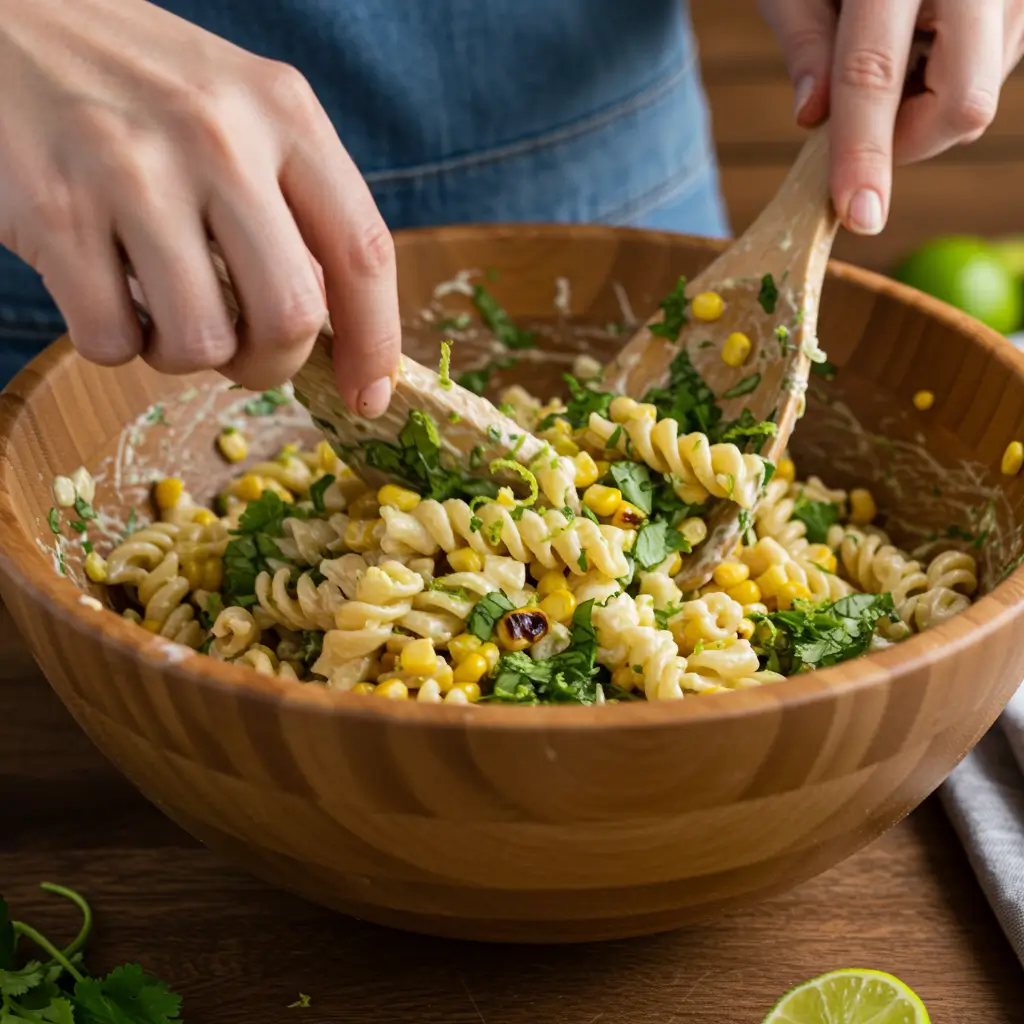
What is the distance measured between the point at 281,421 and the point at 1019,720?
3.80 ft

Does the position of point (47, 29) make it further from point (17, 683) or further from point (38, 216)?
point (17, 683)

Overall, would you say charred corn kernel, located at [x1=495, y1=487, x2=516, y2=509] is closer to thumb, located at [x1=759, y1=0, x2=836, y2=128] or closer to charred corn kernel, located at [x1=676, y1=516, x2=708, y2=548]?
charred corn kernel, located at [x1=676, y1=516, x2=708, y2=548]

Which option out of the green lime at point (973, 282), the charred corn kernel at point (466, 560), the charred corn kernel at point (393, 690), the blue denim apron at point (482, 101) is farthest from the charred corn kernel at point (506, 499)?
the green lime at point (973, 282)

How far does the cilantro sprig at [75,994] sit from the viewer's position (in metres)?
1.27

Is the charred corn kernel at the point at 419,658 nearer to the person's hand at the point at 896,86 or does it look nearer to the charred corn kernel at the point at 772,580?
the charred corn kernel at the point at 772,580

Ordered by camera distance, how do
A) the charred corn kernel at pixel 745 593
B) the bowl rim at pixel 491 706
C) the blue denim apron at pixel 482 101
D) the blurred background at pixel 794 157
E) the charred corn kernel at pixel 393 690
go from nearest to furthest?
the bowl rim at pixel 491 706, the charred corn kernel at pixel 393 690, the charred corn kernel at pixel 745 593, the blue denim apron at pixel 482 101, the blurred background at pixel 794 157

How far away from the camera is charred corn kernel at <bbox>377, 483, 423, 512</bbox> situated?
1.57m

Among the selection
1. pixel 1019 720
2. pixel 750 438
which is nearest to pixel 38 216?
pixel 750 438

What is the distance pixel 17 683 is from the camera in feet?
5.89

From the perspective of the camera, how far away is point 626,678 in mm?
1465

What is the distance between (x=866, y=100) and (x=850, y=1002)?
110 centimetres

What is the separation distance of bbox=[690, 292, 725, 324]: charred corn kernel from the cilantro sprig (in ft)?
3.67

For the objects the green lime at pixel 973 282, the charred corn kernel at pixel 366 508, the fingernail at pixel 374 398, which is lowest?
the green lime at pixel 973 282

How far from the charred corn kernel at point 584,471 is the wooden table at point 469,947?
0.55 m
